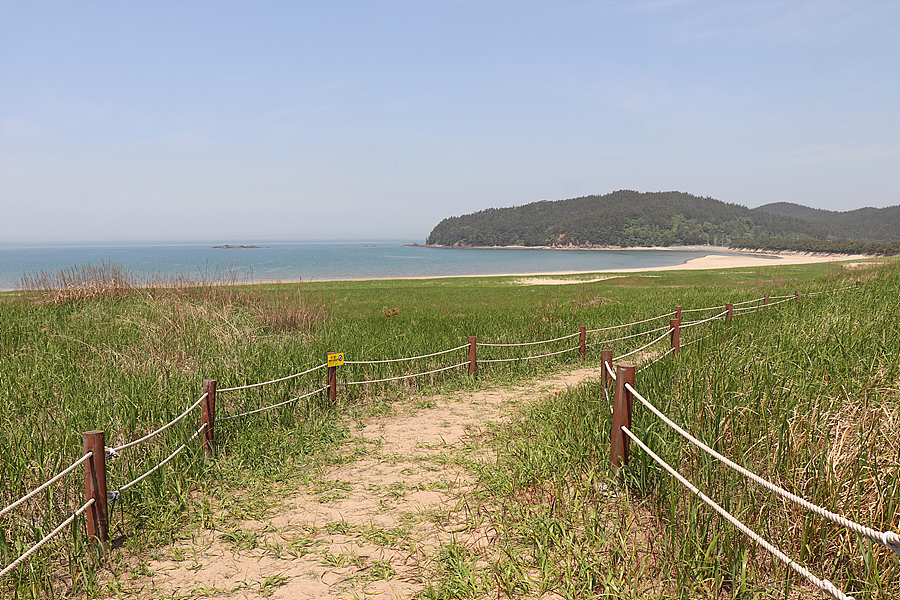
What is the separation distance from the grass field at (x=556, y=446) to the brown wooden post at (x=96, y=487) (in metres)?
0.12

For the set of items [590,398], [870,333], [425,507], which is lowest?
[425,507]

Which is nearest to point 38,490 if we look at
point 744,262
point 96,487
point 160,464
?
point 96,487

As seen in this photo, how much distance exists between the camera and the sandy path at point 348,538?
12.4ft

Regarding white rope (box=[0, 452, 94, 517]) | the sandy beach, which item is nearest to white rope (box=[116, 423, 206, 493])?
white rope (box=[0, 452, 94, 517])

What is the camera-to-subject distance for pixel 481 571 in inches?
148

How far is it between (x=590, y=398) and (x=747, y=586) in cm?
346

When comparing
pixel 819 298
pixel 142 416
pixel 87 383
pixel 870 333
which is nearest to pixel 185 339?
pixel 87 383

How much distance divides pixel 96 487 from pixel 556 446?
13.1ft

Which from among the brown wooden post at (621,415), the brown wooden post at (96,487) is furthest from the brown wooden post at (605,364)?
the brown wooden post at (96,487)

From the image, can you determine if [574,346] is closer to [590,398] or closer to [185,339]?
[590,398]

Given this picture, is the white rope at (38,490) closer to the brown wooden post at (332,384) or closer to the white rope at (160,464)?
the white rope at (160,464)

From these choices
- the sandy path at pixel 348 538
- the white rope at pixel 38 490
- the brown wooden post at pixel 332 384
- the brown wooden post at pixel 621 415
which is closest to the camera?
the white rope at pixel 38 490

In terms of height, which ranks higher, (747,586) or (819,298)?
(819,298)

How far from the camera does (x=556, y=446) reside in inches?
215
